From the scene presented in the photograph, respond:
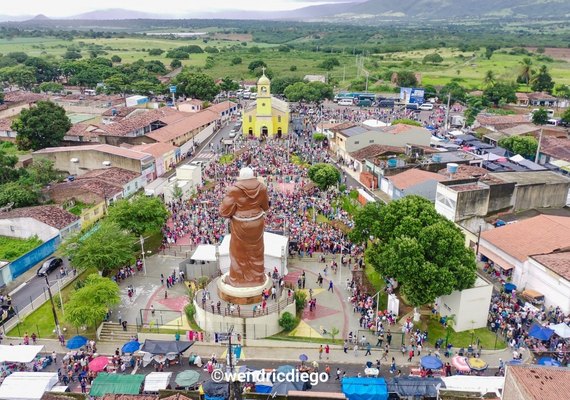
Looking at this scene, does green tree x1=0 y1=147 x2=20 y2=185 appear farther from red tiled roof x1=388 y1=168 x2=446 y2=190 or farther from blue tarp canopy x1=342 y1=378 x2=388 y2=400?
blue tarp canopy x1=342 y1=378 x2=388 y2=400

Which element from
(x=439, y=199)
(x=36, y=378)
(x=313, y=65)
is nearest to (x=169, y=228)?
(x=36, y=378)

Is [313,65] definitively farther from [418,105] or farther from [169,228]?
[169,228]

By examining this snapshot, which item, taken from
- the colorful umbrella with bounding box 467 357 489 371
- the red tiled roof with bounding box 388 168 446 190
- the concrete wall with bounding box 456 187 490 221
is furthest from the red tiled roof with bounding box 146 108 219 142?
the colorful umbrella with bounding box 467 357 489 371

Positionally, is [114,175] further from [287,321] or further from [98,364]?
[287,321]

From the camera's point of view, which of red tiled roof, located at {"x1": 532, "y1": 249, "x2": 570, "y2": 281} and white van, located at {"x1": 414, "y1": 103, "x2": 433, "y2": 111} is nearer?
red tiled roof, located at {"x1": 532, "y1": 249, "x2": 570, "y2": 281}

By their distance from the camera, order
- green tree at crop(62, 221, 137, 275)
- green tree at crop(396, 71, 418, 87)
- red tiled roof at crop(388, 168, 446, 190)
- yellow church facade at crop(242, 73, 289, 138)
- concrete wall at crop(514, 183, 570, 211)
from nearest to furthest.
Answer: green tree at crop(62, 221, 137, 275), concrete wall at crop(514, 183, 570, 211), red tiled roof at crop(388, 168, 446, 190), yellow church facade at crop(242, 73, 289, 138), green tree at crop(396, 71, 418, 87)

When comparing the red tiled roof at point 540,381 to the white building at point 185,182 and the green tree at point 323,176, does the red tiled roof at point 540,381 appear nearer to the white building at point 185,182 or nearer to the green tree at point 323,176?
the green tree at point 323,176

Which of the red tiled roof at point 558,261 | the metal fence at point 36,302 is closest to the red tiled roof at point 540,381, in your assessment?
the red tiled roof at point 558,261
